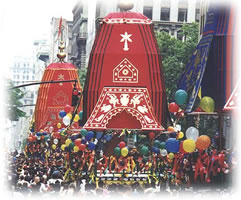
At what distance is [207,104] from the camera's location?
25531 mm

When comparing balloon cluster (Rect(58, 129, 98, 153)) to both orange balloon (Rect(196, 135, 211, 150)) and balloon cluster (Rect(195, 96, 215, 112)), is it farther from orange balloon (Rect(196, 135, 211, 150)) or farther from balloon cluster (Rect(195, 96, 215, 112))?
orange balloon (Rect(196, 135, 211, 150))

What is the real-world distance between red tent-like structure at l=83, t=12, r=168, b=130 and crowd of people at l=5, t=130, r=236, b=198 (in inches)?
53.9

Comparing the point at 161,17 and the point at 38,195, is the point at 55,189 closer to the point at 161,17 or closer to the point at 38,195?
the point at 38,195

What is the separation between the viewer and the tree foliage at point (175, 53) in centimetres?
6381

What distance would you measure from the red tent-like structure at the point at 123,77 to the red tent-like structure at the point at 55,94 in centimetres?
1788

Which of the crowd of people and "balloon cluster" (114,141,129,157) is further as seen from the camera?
"balloon cluster" (114,141,129,157)

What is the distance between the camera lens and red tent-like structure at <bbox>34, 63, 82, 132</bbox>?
50.0 metres

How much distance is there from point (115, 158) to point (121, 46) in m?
4.00

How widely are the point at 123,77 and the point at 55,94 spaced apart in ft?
62.4

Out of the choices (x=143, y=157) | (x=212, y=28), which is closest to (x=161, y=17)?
(x=143, y=157)

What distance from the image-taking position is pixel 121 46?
31.6m

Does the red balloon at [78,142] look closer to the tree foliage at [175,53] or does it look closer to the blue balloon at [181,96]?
the blue balloon at [181,96]

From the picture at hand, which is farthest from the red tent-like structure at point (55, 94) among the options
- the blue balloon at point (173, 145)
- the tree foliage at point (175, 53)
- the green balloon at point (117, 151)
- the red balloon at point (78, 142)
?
the blue balloon at point (173, 145)

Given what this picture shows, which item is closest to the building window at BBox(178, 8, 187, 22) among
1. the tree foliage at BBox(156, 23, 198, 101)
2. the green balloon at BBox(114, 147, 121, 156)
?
the tree foliage at BBox(156, 23, 198, 101)
